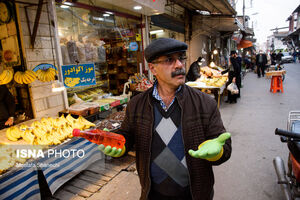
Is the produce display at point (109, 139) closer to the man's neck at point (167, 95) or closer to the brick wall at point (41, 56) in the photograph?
the man's neck at point (167, 95)

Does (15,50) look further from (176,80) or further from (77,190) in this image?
(176,80)

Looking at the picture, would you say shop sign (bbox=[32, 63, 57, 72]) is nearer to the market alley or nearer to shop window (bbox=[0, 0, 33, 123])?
shop window (bbox=[0, 0, 33, 123])

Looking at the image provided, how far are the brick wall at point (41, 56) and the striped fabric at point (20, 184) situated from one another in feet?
5.34

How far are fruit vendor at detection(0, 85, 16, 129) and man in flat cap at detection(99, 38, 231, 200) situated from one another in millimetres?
3382

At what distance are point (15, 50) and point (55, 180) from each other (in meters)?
2.64

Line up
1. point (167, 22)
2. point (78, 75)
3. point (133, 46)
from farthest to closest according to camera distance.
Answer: point (167, 22) < point (133, 46) < point (78, 75)

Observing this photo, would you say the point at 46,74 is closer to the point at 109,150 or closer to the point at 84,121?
the point at 84,121

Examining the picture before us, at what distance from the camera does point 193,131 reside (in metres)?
1.58

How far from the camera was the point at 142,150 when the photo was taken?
1.70 m

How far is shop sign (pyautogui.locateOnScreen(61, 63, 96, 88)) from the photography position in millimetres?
4484

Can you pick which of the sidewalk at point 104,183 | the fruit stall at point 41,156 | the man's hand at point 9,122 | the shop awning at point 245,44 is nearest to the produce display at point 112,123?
the fruit stall at point 41,156

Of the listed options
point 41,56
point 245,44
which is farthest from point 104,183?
point 245,44

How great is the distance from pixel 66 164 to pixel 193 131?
106 inches

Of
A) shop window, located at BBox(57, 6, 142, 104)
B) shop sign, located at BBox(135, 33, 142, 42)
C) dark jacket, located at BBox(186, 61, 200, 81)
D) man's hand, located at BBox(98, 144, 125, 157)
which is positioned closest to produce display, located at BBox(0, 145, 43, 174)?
man's hand, located at BBox(98, 144, 125, 157)
